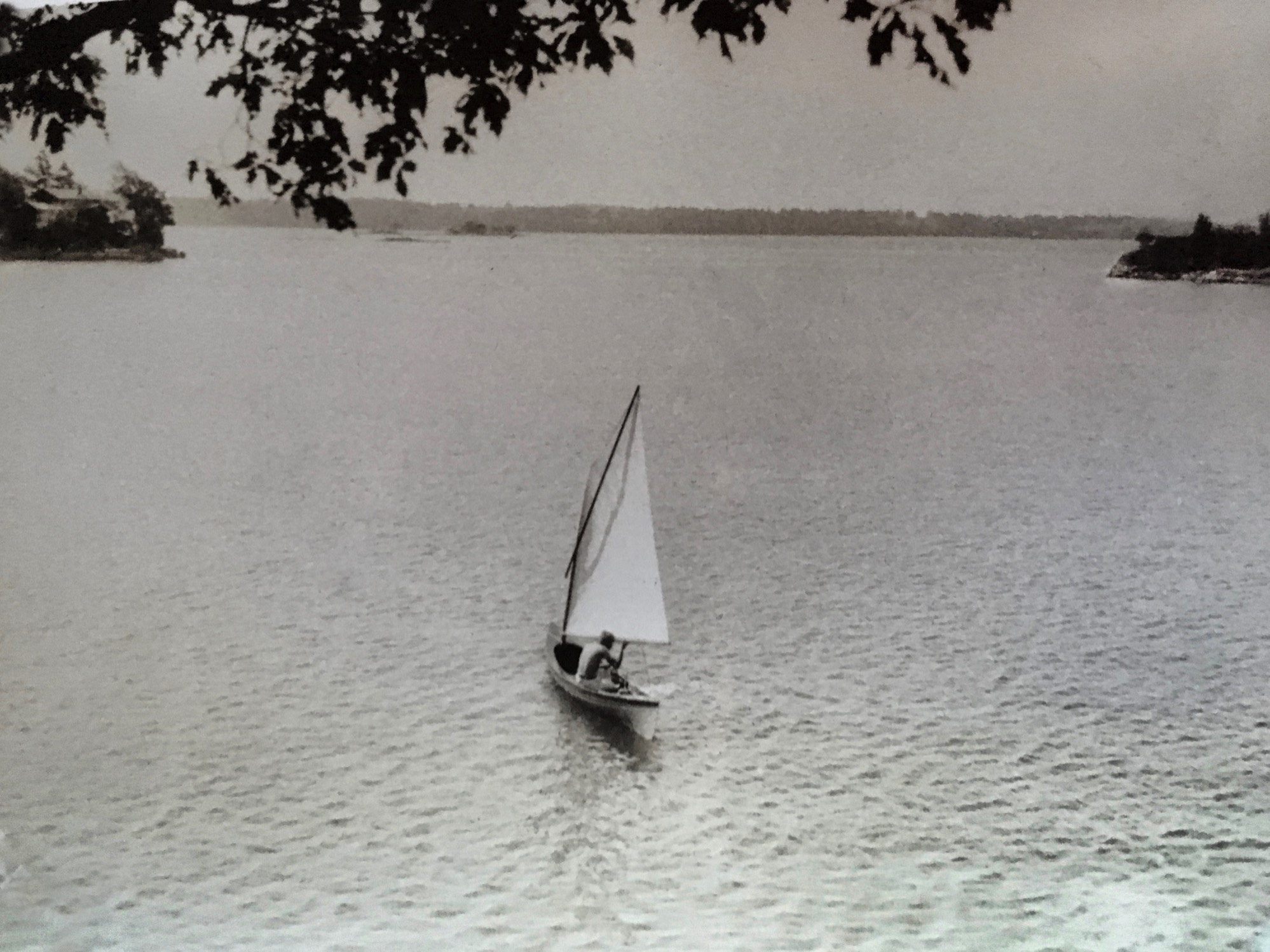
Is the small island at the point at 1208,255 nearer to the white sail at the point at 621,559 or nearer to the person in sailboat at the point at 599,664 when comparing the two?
the white sail at the point at 621,559

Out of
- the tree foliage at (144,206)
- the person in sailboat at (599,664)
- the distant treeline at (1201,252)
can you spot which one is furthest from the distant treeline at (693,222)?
the person in sailboat at (599,664)

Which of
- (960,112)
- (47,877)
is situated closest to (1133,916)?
(960,112)

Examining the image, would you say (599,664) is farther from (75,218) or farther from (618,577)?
(75,218)

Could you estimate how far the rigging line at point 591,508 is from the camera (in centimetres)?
235

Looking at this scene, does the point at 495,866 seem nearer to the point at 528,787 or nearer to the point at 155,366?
the point at 528,787

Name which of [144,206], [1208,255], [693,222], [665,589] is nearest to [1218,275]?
[1208,255]

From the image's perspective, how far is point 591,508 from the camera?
245 cm

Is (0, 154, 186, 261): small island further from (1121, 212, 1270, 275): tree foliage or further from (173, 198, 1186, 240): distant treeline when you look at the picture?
(1121, 212, 1270, 275): tree foliage

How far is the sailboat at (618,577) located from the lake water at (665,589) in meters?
0.06

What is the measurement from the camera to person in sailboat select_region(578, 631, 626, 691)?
2613 mm

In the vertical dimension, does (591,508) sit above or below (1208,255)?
below

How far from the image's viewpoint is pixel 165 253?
89.9 inches

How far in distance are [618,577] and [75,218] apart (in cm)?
152

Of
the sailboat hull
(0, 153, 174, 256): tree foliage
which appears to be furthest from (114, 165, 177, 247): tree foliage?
the sailboat hull
